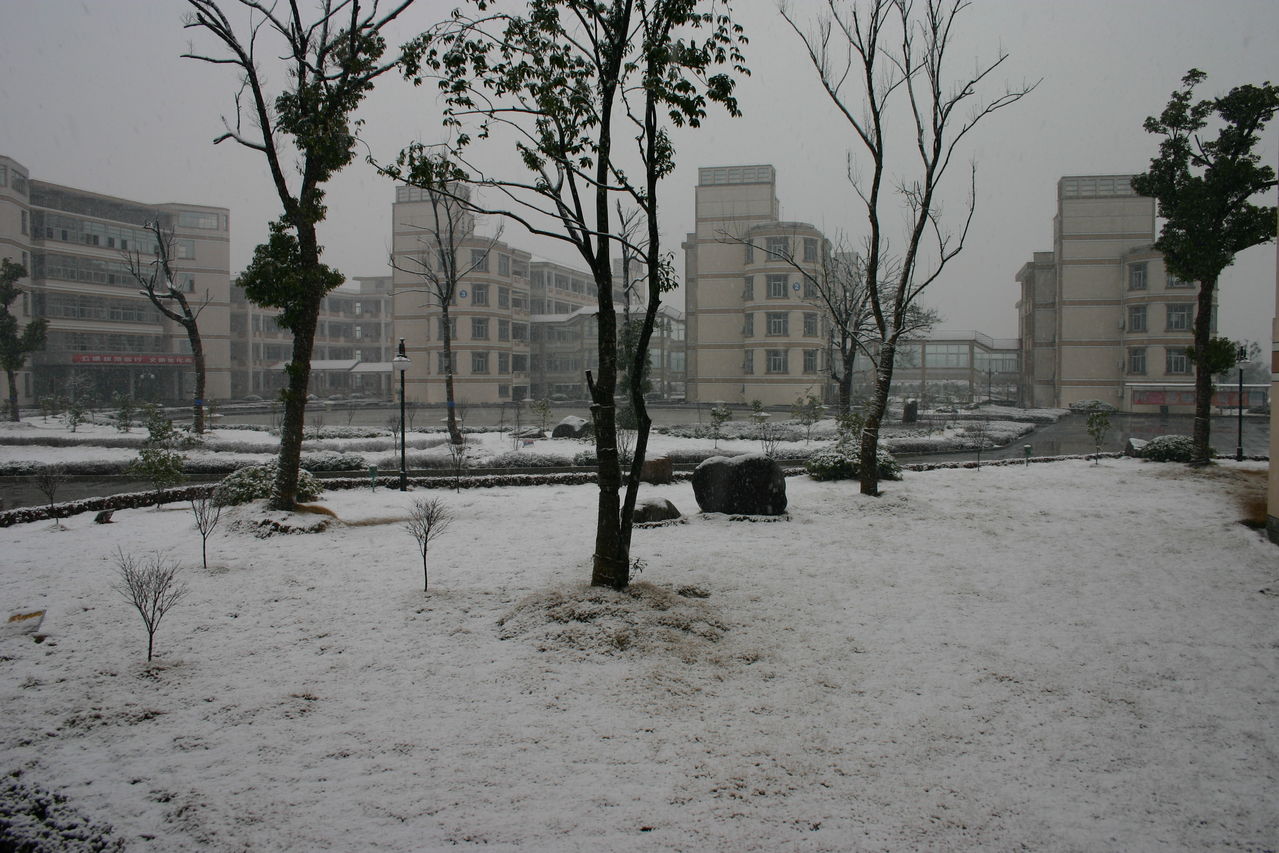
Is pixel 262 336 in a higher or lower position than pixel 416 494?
higher

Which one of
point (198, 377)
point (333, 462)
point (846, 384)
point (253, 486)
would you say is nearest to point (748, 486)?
point (253, 486)

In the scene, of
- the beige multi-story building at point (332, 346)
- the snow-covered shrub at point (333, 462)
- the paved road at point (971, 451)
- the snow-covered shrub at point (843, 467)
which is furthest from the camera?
the beige multi-story building at point (332, 346)

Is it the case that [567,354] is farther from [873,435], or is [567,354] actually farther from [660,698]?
[660,698]

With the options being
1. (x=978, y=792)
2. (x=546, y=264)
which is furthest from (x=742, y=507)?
(x=546, y=264)

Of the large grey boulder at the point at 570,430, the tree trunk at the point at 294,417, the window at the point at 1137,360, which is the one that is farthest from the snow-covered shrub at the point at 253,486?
the window at the point at 1137,360

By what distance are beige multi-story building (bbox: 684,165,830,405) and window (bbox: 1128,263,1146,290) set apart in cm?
1752

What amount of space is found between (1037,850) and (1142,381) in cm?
4594

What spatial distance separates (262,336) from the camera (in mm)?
59125

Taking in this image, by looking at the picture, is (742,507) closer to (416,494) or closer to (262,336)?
(416,494)

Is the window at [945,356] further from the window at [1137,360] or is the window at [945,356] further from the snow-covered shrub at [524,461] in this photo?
the snow-covered shrub at [524,461]

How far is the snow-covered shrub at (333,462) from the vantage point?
57.5 ft

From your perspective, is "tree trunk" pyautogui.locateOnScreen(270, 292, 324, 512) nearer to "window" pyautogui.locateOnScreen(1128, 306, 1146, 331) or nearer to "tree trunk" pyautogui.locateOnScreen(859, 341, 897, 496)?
"tree trunk" pyautogui.locateOnScreen(859, 341, 897, 496)

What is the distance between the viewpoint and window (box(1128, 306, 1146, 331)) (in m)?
41.2

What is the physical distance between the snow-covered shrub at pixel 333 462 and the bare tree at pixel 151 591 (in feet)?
28.9
